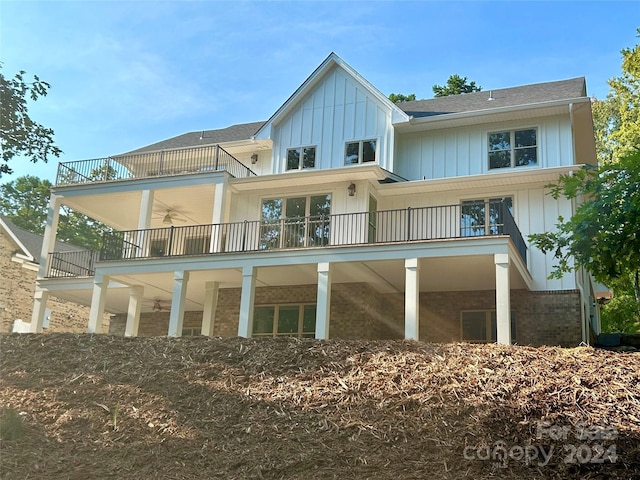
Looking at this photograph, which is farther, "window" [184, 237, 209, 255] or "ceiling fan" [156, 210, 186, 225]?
"ceiling fan" [156, 210, 186, 225]

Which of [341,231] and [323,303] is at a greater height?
[341,231]

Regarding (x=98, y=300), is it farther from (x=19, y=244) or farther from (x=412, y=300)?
(x=19, y=244)

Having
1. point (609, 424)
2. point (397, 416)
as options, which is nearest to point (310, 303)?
point (397, 416)

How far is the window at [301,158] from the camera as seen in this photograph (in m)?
21.1

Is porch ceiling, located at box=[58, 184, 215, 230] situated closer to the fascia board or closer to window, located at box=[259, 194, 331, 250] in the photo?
window, located at box=[259, 194, 331, 250]

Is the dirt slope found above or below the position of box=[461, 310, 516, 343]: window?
below

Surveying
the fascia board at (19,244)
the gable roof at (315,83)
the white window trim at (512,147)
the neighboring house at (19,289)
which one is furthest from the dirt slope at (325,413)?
the fascia board at (19,244)

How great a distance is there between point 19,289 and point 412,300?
22.4 m

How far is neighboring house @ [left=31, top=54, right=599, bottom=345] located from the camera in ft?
55.4

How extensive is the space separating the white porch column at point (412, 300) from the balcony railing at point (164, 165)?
25.8ft

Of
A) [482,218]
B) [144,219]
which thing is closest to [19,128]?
[144,219]

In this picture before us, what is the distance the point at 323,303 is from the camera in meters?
16.1

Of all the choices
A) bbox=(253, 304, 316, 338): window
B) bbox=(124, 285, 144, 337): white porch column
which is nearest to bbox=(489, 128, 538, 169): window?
bbox=(253, 304, 316, 338): window

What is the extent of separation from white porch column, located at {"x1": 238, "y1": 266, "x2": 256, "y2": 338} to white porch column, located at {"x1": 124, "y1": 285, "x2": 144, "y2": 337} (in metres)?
4.53
